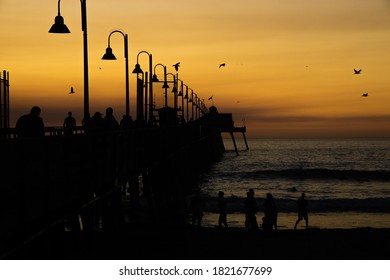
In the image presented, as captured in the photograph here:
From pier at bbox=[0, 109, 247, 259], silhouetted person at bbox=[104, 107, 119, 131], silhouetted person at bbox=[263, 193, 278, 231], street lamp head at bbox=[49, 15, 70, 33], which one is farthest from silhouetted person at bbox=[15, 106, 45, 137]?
silhouetted person at bbox=[263, 193, 278, 231]

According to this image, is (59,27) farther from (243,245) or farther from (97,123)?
(243,245)

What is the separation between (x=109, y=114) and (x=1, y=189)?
1221 centimetres

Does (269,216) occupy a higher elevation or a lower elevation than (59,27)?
lower

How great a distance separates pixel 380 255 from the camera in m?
13.1

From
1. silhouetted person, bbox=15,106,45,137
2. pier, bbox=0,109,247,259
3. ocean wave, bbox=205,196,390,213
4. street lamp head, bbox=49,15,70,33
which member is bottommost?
ocean wave, bbox=205,196,390,213

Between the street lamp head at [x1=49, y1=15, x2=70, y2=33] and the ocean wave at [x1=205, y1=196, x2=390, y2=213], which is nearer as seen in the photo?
the street lamp head at [x1=49, y1=15, x2=70, y2=33]

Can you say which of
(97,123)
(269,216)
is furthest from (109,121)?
(269,216)

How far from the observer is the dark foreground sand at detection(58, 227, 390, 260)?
44.2 ft

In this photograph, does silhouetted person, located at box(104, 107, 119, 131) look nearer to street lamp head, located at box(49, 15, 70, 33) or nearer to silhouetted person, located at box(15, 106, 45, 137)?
street lamp head, located at box(49, 15, 70, 33)

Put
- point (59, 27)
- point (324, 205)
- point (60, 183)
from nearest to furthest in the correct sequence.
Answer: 1. point (60, 183)
2. point (59, 27)
3. point (324, 205)

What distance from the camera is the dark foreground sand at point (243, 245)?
13.5 metres

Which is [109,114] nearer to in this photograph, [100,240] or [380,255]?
[100,240]

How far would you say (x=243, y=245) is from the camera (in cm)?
1476

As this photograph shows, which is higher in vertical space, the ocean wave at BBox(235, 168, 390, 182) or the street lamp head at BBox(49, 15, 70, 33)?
the street lamp head at BBox(49, 15, 70, 33)
